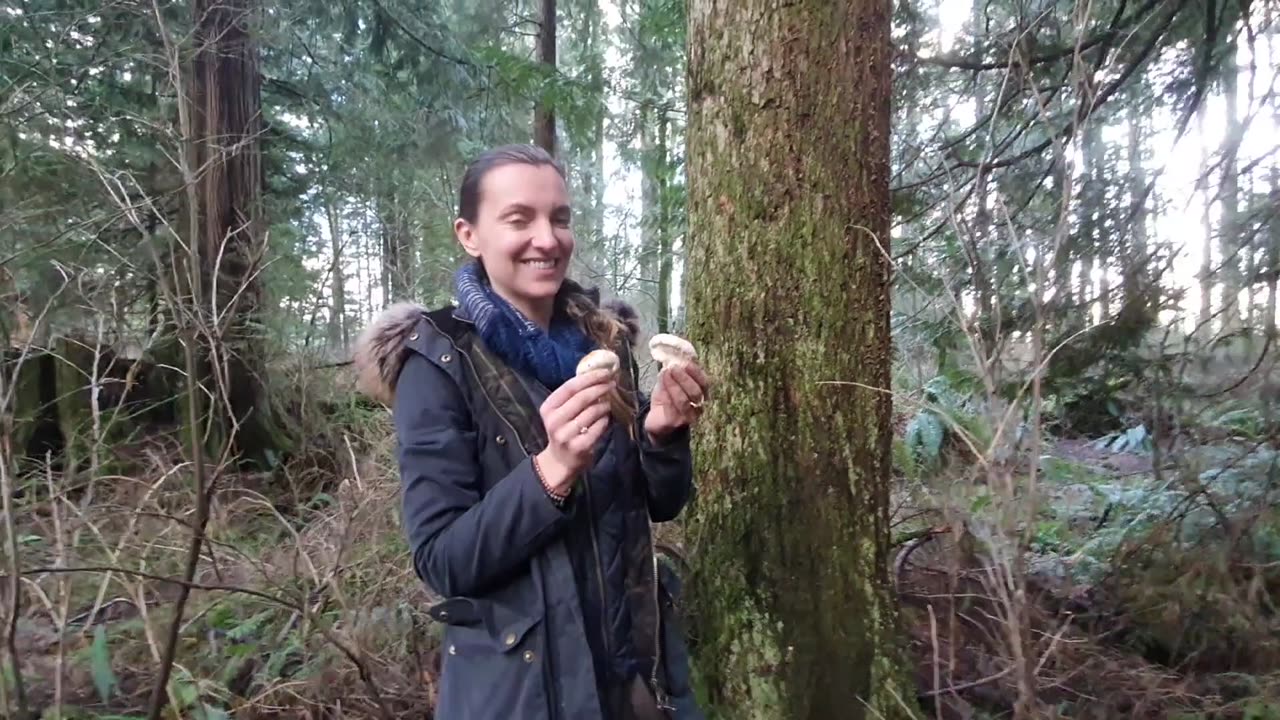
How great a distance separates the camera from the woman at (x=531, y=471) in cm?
150

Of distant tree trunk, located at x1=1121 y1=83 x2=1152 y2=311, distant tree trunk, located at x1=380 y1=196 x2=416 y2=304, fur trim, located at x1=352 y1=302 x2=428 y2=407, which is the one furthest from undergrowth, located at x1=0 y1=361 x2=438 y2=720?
distant tree trunk, located at x1=380 y1=196 x2=416 y2=304

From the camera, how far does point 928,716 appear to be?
261cm

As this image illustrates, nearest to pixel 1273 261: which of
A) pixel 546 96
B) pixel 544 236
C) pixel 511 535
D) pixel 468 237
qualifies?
pixel 544 236

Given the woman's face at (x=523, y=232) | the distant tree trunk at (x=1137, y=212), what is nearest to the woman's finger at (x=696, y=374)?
the woman's face at (x=523, y=232)

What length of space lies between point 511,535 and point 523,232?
65 centimetres

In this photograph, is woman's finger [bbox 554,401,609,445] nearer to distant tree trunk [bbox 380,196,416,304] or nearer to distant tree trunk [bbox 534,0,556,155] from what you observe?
distant tree trunk [bbox 534,0,556,155]

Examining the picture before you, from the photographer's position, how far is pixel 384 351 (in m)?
1.70

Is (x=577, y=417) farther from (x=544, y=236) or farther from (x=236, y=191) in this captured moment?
(x=236, y=191)

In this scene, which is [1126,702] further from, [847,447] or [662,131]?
[662,131]

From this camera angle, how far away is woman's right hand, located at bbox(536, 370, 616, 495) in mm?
1422

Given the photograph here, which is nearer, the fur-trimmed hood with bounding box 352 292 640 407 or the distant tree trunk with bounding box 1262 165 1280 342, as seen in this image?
the fur-trimmed hood with bounding box 352 292 640 407

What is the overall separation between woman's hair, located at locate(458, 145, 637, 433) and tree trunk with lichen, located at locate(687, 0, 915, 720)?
1.98ft

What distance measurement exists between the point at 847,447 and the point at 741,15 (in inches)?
50.2

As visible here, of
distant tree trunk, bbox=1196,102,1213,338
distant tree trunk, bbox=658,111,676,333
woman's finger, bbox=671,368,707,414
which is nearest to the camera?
woman's finger, bbox=671,368,707,414
